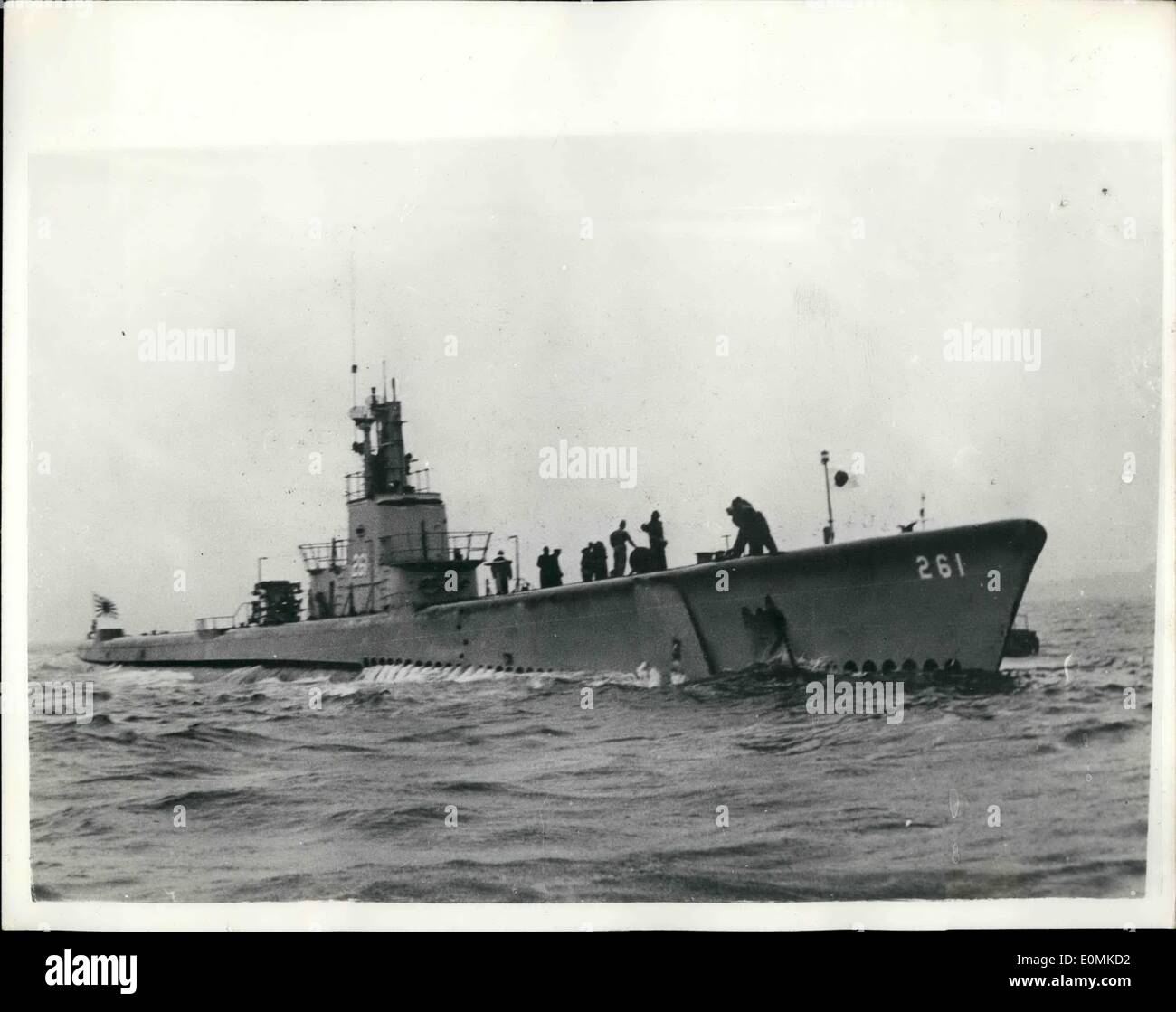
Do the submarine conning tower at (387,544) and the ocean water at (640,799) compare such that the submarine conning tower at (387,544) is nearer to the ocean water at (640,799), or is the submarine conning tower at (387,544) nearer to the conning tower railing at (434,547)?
the conning tower railing at (434,547)

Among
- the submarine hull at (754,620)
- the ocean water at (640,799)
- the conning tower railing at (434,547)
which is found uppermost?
the conning tower railing at (434,547)

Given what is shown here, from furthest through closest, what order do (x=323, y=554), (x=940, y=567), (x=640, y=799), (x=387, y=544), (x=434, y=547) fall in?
(x=387, y=544), (x=434, y=547), (x=323, y=554), (x=940, y=567), (x=640, y=799)

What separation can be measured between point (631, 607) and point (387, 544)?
1721 millimetres

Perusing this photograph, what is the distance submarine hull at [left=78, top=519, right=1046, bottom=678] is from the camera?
6.23 meters

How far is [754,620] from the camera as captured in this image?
6938mm

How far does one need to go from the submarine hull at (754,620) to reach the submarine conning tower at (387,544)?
12.0 inches

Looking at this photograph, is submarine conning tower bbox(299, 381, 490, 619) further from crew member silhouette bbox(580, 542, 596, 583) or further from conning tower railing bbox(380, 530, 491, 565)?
crew member silhouette bbox(580, 542, 596, 583)

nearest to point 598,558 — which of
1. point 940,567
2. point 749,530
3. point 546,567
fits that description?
point 546,567

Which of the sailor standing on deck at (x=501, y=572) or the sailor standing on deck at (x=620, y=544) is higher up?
the sailor standing on deck at (x=620, y=544)

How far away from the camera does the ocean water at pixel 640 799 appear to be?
19.2 ft

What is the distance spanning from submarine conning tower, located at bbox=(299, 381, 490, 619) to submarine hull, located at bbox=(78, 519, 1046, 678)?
12.0 inches

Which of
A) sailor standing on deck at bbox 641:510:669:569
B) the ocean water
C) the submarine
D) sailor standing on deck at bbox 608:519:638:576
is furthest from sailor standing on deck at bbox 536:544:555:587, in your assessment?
the ocean water

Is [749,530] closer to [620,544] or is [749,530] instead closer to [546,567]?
[620,544]

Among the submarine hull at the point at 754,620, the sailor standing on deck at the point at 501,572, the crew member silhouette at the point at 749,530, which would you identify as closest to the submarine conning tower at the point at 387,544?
the sailor standing on deck at the point at 501,572
